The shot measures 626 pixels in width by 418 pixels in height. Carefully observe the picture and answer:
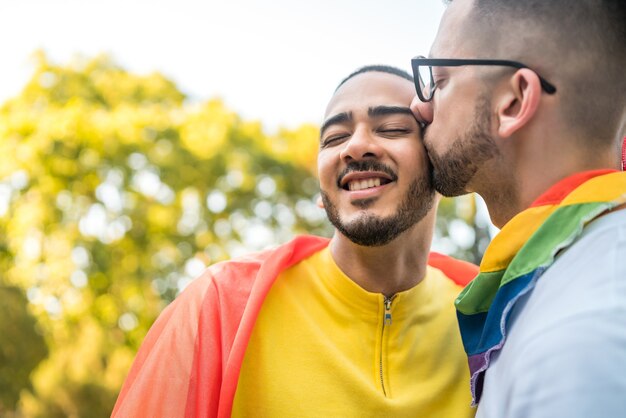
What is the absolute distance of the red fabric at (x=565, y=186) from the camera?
200 cm

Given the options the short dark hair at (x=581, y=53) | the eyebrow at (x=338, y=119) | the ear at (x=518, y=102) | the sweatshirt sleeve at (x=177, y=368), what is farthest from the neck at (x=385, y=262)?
the short dark hair at (x=581, y=53)

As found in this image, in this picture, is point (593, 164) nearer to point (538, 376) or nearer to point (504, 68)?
point (504, 68)

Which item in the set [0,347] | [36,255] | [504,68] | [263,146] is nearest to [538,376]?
[504,68]

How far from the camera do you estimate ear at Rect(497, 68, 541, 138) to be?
6.93ft

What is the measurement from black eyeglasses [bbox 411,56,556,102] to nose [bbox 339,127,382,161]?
387mm

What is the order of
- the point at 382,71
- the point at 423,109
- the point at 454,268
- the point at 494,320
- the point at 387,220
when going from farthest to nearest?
the point at 454,268, the point at 382,71, the point at 387,220, the point at 423,109, the point at 494,320

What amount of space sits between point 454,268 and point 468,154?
1.31m

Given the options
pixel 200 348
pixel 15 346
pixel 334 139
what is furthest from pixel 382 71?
pixel 15 346

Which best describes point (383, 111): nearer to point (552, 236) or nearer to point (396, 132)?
point (396, 132)

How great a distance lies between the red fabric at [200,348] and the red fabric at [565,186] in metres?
1.19

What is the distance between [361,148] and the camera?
9.63 feet

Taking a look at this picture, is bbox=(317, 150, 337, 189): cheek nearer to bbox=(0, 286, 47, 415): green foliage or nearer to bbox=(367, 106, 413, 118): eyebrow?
bbox=(367, 106, 413, 118): eyebrow

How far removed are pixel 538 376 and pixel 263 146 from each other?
17765 mm

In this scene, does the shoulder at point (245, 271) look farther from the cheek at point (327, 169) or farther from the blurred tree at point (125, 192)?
the blurred tree at point (125, 192)
